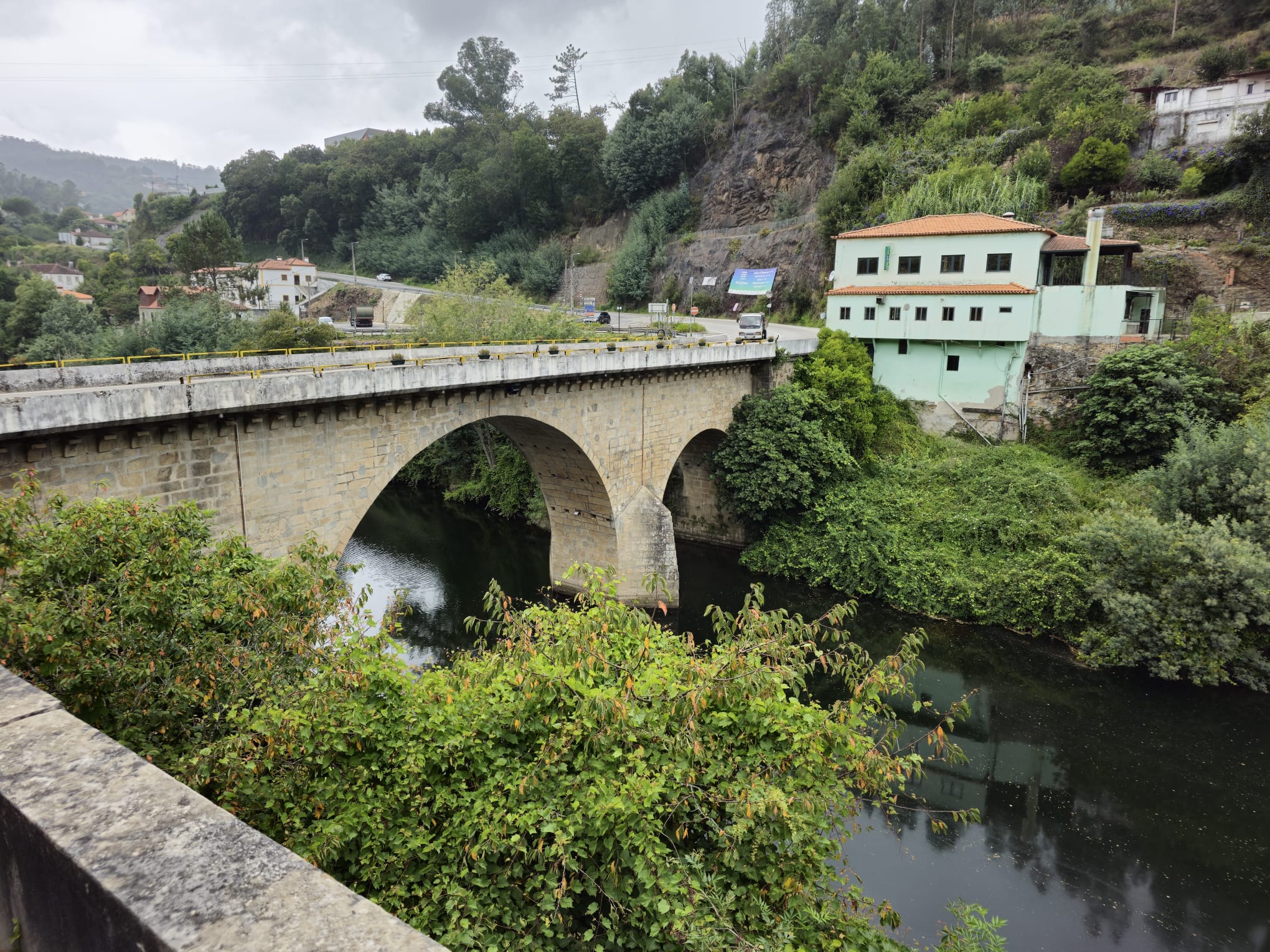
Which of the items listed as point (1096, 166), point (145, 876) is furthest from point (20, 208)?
point (145, 876)

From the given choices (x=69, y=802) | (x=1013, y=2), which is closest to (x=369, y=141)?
(x=1013, y=2)

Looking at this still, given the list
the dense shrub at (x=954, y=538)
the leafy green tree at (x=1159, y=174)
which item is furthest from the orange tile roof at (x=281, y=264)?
the leafy green tree at (x=1159, y=174)

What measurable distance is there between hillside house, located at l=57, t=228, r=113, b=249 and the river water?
124 m

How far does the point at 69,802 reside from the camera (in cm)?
228

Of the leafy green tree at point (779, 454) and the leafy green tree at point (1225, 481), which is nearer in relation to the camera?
the leafy green tree at point (1225, 481)

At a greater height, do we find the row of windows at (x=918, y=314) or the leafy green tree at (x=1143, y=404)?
the row of windows at (x=918, y=314)

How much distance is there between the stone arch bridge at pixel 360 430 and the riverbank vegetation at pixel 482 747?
3951 millimetres

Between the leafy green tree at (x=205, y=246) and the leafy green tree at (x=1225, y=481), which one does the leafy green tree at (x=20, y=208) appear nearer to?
the leafy green tree at (x=205, y=246)

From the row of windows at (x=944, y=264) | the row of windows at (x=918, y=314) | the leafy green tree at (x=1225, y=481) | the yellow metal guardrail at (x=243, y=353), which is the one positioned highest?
the row of windows at (x=944, y=264)

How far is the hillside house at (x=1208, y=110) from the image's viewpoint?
35188 mm

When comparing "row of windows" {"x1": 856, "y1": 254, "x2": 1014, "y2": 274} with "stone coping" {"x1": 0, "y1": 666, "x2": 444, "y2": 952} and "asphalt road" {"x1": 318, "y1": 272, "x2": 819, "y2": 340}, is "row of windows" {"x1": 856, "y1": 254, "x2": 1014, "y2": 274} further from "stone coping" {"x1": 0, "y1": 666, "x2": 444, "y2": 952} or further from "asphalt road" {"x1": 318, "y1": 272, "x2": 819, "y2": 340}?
"stone coping" {"x1": 0, "y1": 666, "x2": 444, "y2": 952}

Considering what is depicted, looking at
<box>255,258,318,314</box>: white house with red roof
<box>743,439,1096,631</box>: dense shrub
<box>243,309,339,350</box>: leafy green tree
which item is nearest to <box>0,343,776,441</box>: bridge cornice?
<box>743,439,1096,631</box>: dense shrub

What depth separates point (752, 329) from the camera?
28.8 m

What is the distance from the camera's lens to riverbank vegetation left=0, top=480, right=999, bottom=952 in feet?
17.9
